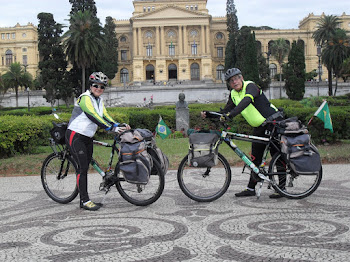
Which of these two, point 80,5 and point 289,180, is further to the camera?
point 80,5

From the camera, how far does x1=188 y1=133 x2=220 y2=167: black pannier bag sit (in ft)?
18.1

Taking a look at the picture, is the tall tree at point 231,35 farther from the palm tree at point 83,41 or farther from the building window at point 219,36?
the palm tree at point 83,41

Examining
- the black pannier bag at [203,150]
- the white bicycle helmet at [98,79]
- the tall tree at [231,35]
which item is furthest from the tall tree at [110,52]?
the black pannier bag at [203,150]

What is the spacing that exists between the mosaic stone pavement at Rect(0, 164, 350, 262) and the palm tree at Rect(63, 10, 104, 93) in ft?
114

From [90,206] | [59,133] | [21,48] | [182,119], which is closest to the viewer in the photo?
[90,206]

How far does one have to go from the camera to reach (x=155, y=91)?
5347 centimetres

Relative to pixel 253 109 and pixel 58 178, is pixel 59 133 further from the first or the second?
pixel 253 109

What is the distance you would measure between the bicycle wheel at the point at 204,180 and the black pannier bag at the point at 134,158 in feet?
1.67

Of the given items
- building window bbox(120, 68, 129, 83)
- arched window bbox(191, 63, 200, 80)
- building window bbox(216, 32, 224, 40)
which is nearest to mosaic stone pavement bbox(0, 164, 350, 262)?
arched window bbox(191, 63, 200, 80)

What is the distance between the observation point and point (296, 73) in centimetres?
4259

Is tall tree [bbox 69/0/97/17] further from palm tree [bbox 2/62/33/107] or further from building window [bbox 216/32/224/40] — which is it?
building window [bbox 216/32/224/40]

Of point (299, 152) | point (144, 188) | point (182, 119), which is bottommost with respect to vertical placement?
point (144, 188)

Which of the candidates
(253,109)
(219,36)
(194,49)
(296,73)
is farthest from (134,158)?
(219,36)

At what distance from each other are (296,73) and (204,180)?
3882 cm
